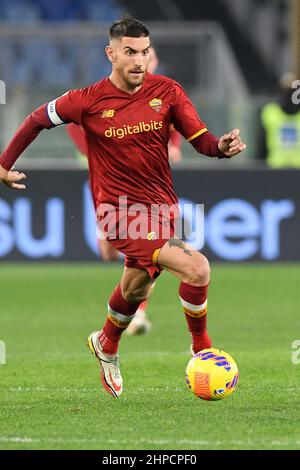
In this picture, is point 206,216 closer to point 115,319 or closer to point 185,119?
point 115,319

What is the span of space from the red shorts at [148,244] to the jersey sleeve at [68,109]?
690 mm

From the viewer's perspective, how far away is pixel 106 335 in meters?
7.58

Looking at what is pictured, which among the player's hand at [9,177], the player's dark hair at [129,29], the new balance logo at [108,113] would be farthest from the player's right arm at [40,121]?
the player's dark hair at [129,29]

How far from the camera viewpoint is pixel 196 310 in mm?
6977

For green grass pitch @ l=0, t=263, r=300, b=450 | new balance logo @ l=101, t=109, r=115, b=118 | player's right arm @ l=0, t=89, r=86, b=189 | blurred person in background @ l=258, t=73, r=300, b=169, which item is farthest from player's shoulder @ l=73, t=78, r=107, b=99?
blurred person in background @ l=258, t=73, r=300, b=169

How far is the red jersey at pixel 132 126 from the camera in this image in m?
7.11

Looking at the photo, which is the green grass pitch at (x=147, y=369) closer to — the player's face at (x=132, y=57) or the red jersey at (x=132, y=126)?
the red jersey at (x=132, y=126)

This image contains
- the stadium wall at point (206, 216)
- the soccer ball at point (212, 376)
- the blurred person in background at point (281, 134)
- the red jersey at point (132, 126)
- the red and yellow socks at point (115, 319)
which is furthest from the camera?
the blurred person in background at point (281, 134)

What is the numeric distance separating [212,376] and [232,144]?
1.26m

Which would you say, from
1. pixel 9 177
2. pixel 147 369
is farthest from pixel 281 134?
pixel 9 177

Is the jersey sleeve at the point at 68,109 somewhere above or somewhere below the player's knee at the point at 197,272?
above

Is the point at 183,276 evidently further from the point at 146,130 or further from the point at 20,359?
the point at 20,359

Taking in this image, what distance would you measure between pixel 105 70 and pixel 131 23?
1125 cm
